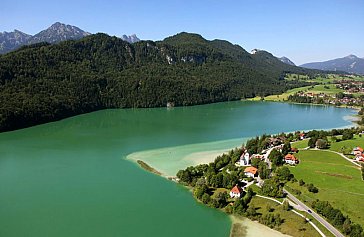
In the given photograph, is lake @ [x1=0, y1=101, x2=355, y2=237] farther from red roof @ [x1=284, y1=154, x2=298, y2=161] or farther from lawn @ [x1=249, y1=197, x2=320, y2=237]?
red roof @ [x1=284, y1=154, x2=298, y2=161]

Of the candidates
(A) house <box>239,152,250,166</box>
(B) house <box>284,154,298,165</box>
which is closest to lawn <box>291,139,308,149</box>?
(B) house <box>284,154,298,165</box>

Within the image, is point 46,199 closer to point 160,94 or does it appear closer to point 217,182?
point 217,182

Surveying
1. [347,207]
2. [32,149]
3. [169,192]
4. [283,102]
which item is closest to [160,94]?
[283,102]

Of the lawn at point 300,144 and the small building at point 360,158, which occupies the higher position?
the lawn at point 300,144

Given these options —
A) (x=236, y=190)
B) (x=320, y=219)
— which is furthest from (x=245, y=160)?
(x=320, y=219)

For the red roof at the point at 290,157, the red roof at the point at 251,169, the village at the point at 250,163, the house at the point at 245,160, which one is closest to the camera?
the village at the point at 250,163

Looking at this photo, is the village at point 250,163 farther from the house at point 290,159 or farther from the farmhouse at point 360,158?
the farmhouse at point 360,158

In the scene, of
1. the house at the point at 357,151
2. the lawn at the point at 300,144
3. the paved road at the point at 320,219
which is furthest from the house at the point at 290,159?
the paved road at the point at 320,219
